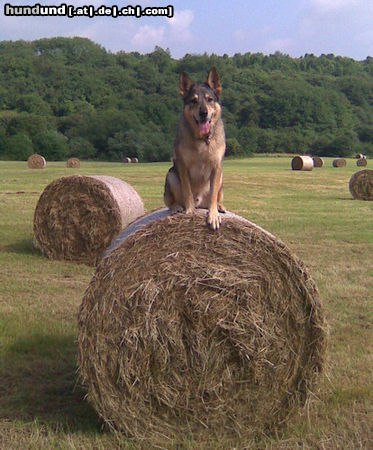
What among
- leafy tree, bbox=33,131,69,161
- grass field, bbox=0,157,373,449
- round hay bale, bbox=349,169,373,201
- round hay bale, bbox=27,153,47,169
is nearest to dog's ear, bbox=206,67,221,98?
grass field, bbox=0,157,373,449

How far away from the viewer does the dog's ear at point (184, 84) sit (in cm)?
569

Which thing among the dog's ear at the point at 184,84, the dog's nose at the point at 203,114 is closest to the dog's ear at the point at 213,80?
the dog's ear at the point at 184,84

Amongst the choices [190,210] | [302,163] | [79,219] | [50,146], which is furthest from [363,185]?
[50,146]

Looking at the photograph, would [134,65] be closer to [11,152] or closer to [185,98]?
[11,152]

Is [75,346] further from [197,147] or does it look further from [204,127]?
[204,127]

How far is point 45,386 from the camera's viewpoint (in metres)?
5.56

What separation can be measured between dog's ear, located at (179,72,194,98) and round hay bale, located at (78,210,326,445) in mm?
1383

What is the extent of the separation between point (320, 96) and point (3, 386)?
333 feet

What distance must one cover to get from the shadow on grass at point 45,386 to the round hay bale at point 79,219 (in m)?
4.68

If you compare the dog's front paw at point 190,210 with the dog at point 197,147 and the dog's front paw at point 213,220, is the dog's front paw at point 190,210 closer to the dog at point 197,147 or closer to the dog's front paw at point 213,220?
the dog at point 197,147

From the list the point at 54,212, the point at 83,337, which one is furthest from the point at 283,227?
the point at 83,337

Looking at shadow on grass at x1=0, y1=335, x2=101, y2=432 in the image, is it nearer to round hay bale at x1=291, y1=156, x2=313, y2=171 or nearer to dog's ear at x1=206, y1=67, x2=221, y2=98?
dog's ear at x1=206, y1=67, x2=221, y2=98

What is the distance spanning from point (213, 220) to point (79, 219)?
6623 millimetres

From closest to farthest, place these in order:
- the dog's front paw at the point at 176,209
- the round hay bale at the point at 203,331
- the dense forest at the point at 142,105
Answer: the round hay bale at the point at 203,331
the dog's front paw at the point at 176,209
the dense forest at the point at 142,105
